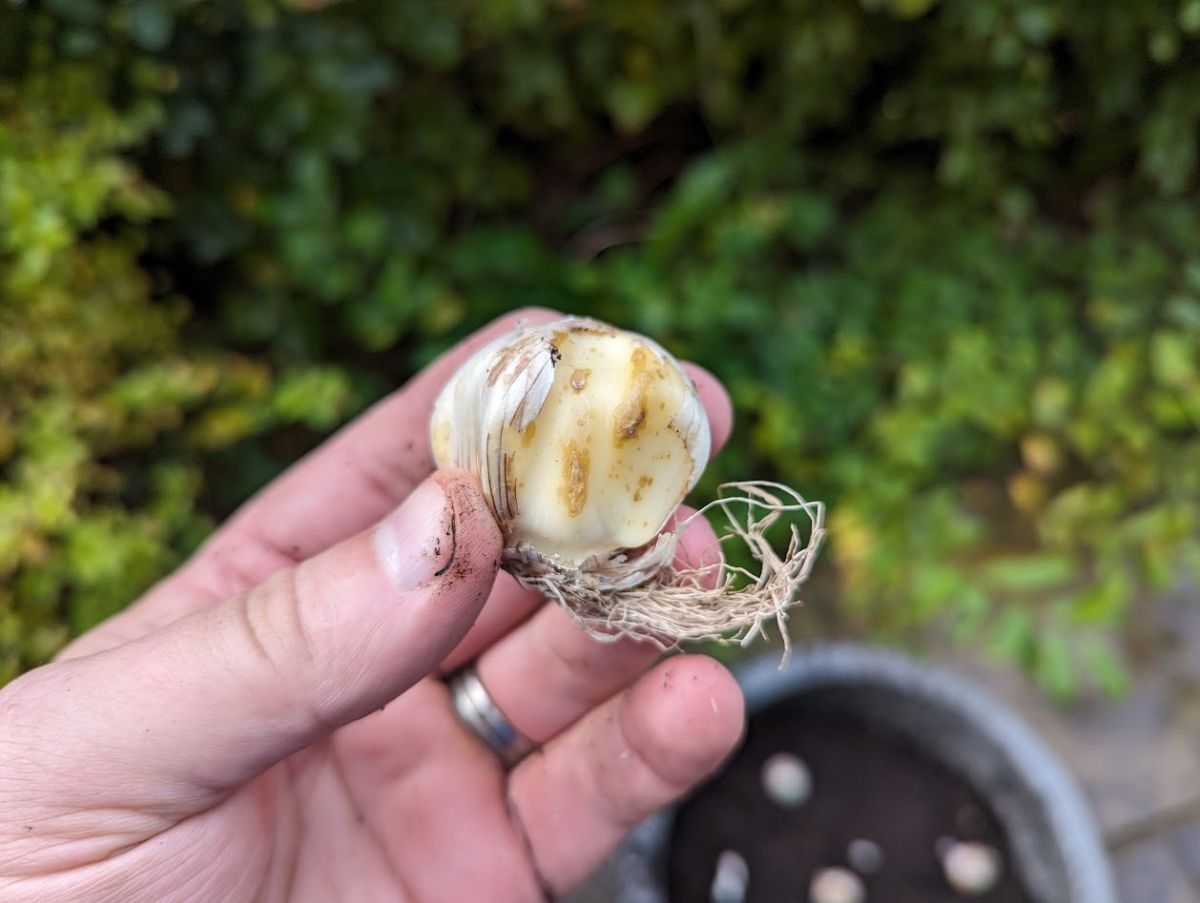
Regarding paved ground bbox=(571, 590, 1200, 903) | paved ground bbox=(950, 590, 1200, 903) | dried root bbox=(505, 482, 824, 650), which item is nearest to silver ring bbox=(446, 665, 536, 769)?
dried root bbox=(505, 482, 824, 650)

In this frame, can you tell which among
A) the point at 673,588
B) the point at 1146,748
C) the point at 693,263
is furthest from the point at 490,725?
the point at 1146,748

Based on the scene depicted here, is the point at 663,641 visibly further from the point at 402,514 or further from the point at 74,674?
the point at 74,674

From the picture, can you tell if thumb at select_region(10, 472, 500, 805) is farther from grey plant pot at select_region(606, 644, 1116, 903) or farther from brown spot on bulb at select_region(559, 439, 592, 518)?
grey plant pot at select_region(606, 644, 1116, 903)

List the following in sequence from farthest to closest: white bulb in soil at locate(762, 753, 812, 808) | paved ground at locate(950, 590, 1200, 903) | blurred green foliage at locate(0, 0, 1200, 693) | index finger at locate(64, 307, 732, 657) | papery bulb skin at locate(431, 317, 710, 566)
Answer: paved ground at locate(950, 590, 1200, 903), white bulb in soil at locate(762, 753, 812, 808), blurred green foliage at locate(0, 0, 1200, 693), index finger at locate(64, 307, 732, 657), papery bulb skin at locate(431, 317, 710, 566)

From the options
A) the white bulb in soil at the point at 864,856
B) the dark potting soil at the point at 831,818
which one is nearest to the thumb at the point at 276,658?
the dark potting soil at the point at 831,818

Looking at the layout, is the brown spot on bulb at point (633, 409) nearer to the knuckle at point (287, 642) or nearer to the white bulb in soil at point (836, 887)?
the knuckle at point (287, 642)

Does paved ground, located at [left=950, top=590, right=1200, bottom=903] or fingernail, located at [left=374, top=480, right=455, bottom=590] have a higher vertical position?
fingernail, located at [left=374, top=480, right=455, bottom=590]
